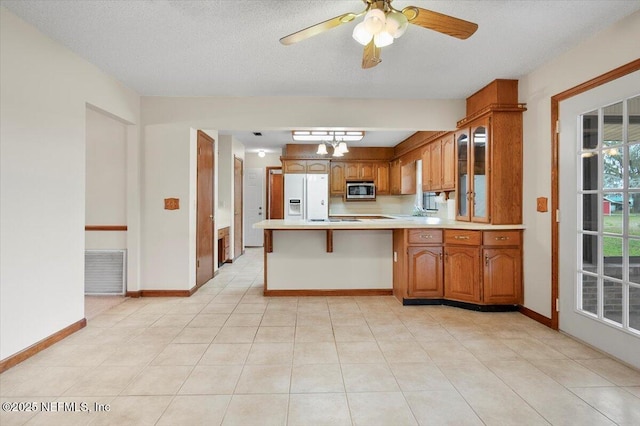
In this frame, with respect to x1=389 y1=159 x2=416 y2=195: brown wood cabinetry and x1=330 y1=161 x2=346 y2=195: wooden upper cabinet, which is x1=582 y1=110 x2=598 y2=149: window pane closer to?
x1=389 y1=159 x2=416 y2=195: brown wood cabinetry

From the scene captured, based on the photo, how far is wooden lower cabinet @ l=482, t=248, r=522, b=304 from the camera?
3.39 metres

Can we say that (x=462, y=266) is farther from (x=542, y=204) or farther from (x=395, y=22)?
(x=395, y=22)

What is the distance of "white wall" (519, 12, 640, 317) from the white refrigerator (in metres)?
3.88

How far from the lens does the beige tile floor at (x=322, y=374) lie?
1749 mm

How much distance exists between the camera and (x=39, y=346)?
2.46m

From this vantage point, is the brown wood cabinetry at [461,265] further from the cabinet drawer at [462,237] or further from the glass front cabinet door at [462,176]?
the glass front cabinet door at [462,176]

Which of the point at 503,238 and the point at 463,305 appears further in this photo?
the point at 463,305

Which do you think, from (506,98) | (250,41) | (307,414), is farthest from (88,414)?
(506,98)

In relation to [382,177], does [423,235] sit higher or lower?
lower

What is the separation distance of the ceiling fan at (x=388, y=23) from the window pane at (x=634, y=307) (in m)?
2.02

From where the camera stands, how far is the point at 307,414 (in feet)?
5.73

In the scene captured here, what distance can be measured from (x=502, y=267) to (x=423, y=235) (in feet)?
2.72

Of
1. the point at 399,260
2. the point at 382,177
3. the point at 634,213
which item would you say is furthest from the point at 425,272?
the point at 382,177

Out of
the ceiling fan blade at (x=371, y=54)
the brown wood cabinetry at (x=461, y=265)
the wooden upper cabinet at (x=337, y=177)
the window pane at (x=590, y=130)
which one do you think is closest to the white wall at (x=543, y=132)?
the brown wood cabinetry at (x=461, y=265)
